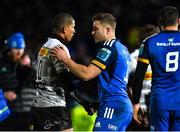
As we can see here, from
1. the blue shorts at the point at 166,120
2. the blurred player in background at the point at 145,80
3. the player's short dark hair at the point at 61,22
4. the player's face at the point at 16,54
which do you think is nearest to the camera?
the blue shorts at the point at 166,120

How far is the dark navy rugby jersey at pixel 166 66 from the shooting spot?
21.0 feet

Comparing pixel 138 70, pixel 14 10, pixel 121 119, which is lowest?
pixel 121 119

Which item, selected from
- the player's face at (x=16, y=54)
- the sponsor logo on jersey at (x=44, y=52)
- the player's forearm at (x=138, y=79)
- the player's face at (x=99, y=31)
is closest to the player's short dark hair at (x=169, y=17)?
the player's forearm at (x=138, y=79)

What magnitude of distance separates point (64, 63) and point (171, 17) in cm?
136

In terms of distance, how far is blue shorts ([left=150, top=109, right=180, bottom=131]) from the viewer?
21.1ft

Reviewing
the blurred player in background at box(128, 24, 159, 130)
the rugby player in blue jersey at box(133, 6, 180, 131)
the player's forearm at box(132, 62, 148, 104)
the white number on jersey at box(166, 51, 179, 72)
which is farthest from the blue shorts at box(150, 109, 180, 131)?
the blurred player in background at box(128, 24, 159, 130)

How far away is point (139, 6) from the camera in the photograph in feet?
61.1

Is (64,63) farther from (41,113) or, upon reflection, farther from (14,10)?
(14,10)

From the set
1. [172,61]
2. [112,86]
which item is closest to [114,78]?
[112,86]

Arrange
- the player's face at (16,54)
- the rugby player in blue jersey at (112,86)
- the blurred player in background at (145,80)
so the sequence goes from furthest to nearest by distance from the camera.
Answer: the player's face at (16,54) → the blurred player in background at (145,80) → the rugby player in blue jersey at (112,86)

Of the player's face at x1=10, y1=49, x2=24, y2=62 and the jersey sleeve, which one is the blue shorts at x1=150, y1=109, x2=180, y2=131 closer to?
the jersey sleeve

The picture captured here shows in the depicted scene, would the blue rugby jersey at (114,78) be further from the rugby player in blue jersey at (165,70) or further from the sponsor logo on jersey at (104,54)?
the rugby player in blue jersey at (165,70)

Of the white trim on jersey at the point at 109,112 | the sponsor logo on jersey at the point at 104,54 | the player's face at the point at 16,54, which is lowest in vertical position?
the white trim on jersey at the point at 109,112

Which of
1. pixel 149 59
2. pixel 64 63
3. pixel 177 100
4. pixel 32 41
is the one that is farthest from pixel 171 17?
pixel 32 41
